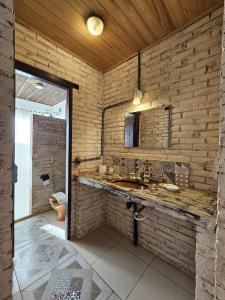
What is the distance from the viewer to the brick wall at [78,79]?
1.89 metres

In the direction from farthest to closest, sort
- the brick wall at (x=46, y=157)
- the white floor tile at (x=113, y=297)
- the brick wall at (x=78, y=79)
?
the brick wall at (x=46, y=157)
the brick wall at (x=78, y=79)
the white floor tile at (x=113, y=297)

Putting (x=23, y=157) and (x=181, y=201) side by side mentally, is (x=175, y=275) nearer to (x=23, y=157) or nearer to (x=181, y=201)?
(x=181, y=201)

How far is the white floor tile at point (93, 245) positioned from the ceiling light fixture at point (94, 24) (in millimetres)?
2830

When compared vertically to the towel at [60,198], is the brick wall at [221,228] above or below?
above

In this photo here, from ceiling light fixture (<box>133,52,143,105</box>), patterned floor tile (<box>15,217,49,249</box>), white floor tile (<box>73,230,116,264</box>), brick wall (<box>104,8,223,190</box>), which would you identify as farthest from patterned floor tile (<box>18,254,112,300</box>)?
ceiling light fixture (<box>133,52,143,105</box>)

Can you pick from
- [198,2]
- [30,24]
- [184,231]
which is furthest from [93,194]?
[198,2]

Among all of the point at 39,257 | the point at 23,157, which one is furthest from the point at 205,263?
the point at 23,157

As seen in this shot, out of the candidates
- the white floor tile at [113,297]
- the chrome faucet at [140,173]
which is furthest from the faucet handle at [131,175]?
the white floor tile at [113,297]

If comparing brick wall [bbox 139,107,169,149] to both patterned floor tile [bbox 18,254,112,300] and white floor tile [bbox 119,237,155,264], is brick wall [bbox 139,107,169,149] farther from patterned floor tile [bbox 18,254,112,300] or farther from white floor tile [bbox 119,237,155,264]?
patterned floor tile [bbox 18,254,112,300]

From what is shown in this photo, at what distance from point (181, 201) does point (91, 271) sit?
4.51 ft

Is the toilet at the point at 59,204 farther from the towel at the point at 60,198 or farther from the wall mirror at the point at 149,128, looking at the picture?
the wall mirror at the point at 149,128

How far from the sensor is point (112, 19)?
5.77 ft

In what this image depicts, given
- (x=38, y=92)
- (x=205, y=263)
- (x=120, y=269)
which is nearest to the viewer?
(x=205, y=263)

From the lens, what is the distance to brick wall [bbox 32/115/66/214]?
3.20m
